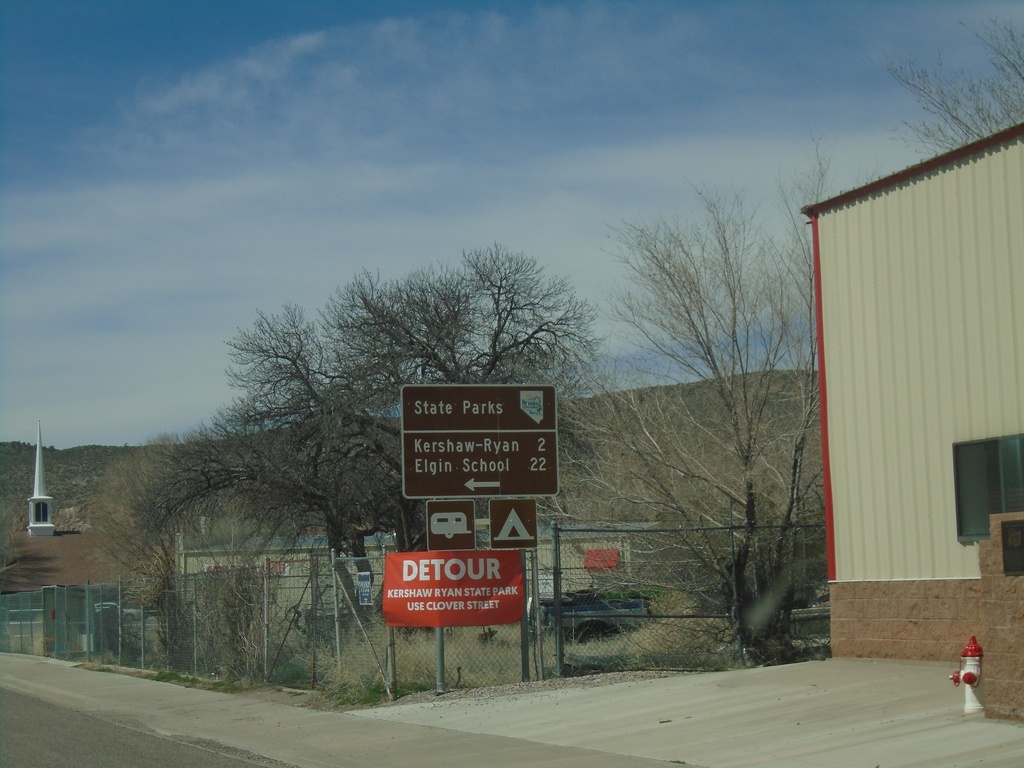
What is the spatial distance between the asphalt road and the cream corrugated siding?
7.64 m

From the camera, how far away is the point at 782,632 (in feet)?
55.1

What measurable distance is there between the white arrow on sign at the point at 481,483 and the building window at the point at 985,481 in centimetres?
560

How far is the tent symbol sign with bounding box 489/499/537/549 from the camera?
49.4ft

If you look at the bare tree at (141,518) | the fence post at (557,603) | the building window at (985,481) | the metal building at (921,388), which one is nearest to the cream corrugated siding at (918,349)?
the metal building at (921,388)

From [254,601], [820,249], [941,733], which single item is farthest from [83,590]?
[941,733]

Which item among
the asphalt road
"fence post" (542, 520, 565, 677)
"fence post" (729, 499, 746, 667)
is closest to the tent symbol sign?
"fence post" (542, 520, 565, 677)

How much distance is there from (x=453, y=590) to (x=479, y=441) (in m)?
1.95

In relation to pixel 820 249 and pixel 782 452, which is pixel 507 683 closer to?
pixel 782 452

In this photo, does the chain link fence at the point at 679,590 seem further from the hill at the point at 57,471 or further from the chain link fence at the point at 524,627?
the hill at the point at 57,471

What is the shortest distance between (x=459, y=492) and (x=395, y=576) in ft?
4.47

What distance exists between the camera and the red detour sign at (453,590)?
1474 centimetres

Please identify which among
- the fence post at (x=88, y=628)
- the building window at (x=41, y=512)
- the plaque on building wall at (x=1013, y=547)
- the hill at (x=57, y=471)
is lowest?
the fence post at (x=88, y=628)

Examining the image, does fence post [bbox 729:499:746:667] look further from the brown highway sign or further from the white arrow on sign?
the white arrow on sign

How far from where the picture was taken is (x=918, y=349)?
540 inches
